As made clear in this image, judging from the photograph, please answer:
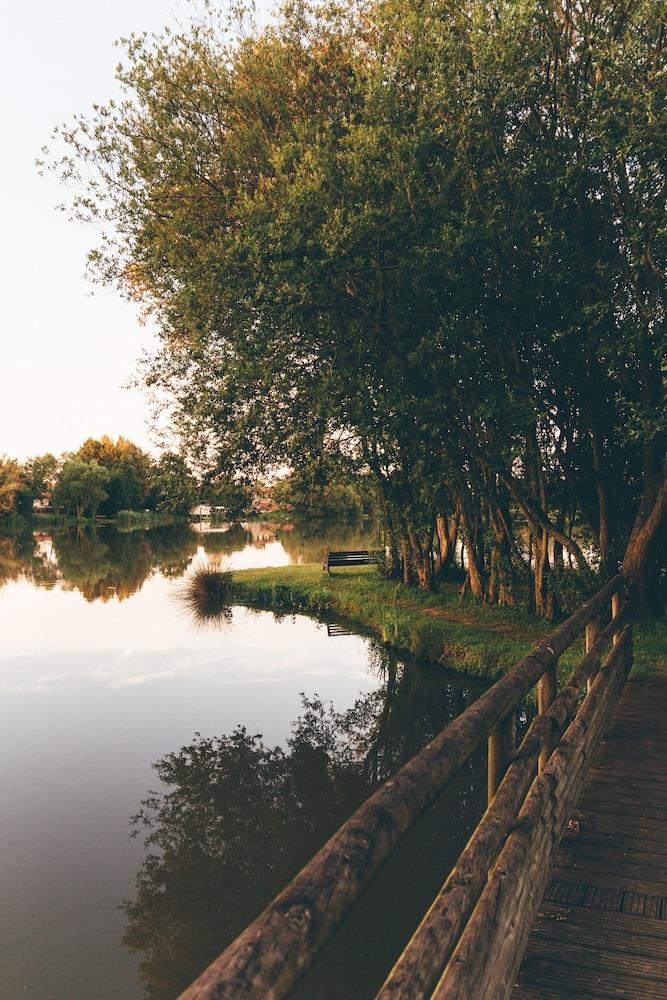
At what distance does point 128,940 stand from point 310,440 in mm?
11630

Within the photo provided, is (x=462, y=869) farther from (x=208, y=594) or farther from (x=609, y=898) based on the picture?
(x=208, y=594)

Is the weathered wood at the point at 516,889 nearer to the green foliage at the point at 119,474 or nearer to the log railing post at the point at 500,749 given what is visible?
the log railing post at the point at 500,749

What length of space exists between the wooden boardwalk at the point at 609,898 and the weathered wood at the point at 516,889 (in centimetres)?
13

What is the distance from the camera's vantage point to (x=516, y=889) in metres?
3.19

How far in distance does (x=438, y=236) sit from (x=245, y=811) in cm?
919

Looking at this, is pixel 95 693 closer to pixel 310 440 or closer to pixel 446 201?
pixel 310 440

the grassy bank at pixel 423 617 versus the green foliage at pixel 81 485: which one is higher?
the green foliage at pixel 81 485

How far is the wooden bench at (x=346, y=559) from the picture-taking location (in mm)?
25922

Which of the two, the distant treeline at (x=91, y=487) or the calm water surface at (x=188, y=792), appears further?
the distant treeline at (x=91, y=487)

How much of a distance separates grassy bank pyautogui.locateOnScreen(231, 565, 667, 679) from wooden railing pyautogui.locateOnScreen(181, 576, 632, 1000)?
6.64 metres

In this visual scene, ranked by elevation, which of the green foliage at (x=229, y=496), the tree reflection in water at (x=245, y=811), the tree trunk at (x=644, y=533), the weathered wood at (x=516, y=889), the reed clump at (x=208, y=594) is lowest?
the tree reflection in water at (x=245, y=811)

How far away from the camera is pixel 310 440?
16.4m

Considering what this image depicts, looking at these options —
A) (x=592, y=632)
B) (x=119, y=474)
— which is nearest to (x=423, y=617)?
(x=592, y=632)

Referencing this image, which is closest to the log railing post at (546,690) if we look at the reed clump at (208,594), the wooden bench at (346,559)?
the reed clump at (208,594)
